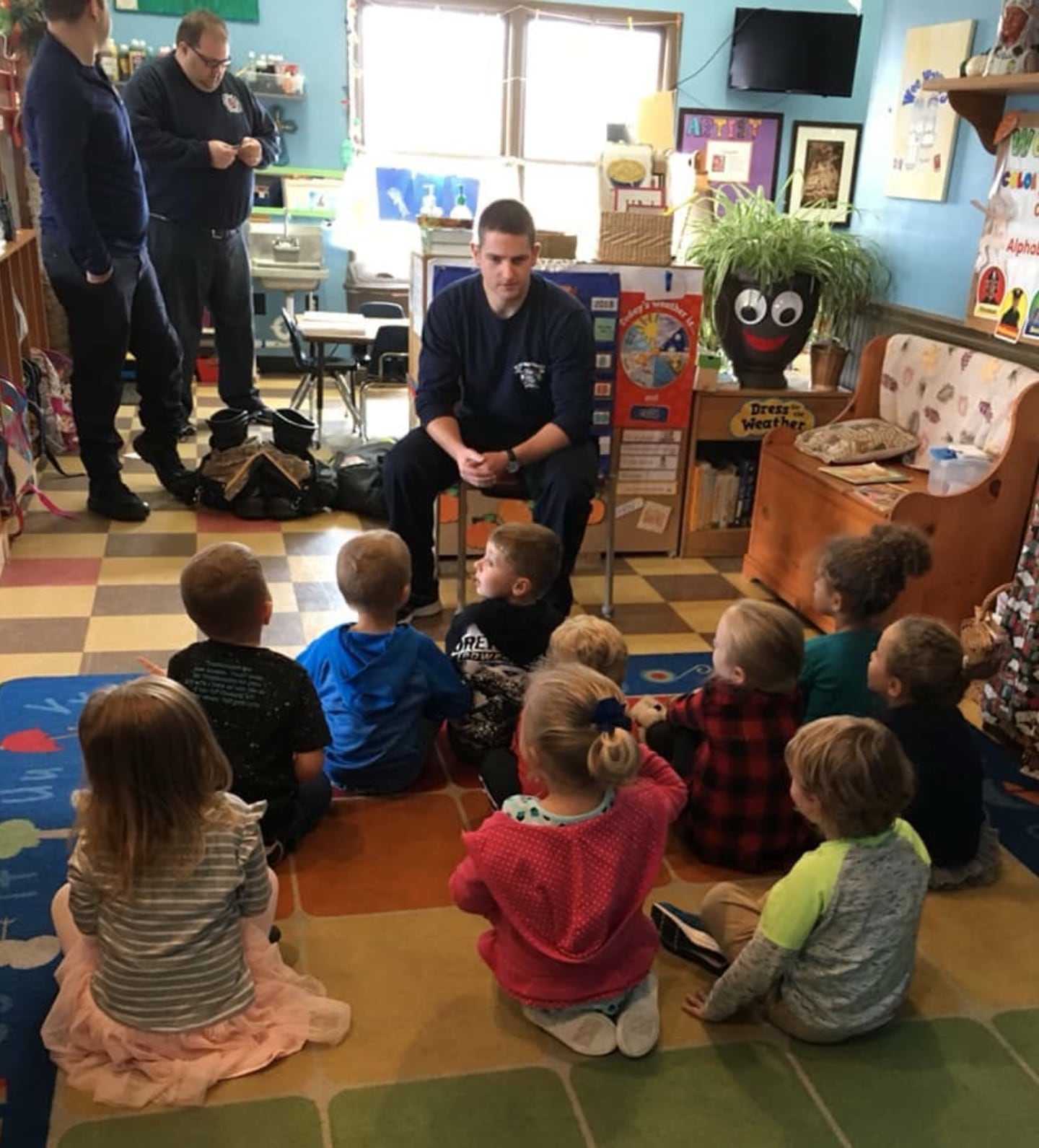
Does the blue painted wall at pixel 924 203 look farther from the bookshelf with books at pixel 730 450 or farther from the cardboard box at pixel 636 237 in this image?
the cardboard box at pixel 636 237

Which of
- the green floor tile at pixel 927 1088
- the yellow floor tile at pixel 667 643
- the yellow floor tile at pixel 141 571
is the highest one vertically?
the yellow floor tile at pixel 141 571

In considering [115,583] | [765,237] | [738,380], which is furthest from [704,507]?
[115,583]

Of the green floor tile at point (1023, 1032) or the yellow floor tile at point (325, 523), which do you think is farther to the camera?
the yellow floor tile at point (325, 523)

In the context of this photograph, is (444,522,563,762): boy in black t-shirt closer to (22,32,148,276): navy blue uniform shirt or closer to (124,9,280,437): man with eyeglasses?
(22,32,148,276): navy blue uniform shirt

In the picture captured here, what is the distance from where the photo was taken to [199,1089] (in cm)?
153

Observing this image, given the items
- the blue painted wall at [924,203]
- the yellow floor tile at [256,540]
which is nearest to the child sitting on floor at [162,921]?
the yellow floor tile at [256,540]

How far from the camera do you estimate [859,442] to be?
3.40 metres

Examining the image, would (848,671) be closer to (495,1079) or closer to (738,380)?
(495,1079)

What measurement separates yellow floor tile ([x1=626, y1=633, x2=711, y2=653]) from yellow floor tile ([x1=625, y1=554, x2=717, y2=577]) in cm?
52

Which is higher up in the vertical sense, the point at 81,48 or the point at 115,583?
the point at 81,48

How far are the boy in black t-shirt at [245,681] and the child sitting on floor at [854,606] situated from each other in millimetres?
1007

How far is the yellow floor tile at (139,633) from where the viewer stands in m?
2.92

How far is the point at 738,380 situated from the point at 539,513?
3.67 ft

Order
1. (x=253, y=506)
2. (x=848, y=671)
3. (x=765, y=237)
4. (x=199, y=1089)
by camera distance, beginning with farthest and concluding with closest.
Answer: (x=253, y=506) → (x=765, y=237) → (x=848, y=671) → (x=199, y=1089)
